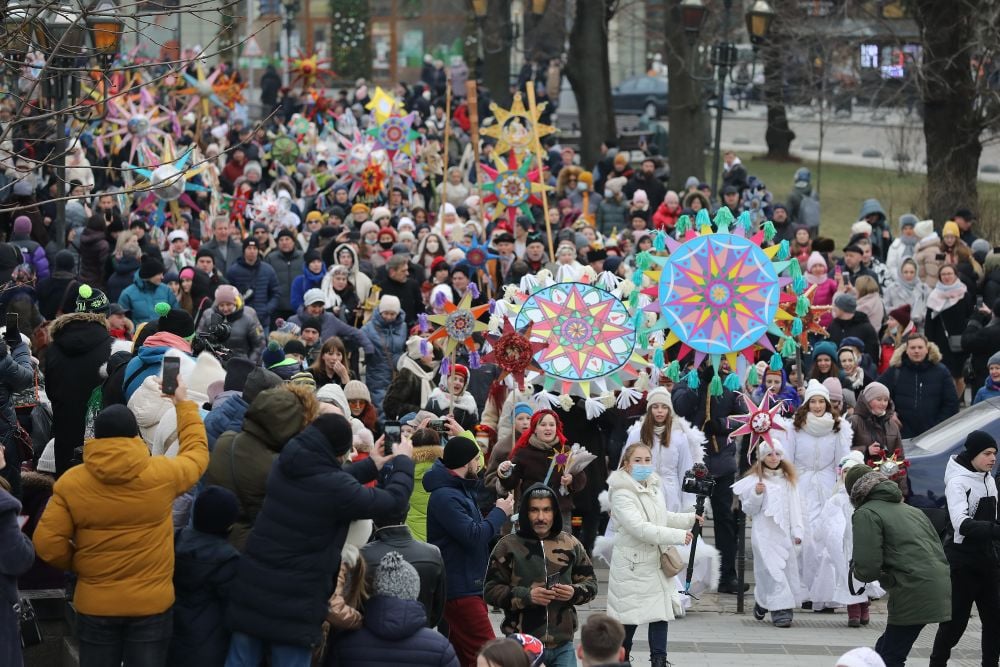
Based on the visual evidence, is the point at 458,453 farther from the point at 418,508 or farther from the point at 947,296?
the point at 947,296

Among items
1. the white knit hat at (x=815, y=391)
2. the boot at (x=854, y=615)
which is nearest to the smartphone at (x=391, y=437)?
the white knit hat at (x=815, y=391)

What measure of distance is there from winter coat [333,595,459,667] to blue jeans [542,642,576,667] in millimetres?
1447

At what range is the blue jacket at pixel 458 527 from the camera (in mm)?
9172

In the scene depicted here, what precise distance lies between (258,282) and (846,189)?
907 inches

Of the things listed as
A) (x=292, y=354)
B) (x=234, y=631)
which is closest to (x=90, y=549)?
(x=234, y=631)

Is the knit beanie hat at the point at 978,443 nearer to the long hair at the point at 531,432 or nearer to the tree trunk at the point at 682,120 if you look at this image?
the long hair at the point at 531,432

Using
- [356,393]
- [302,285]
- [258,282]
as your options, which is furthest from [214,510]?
[258,282]

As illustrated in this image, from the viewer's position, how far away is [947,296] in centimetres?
1756

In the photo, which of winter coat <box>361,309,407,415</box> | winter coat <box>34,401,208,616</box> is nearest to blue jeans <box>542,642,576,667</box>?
winter coat <box>34,401,208,616</box>

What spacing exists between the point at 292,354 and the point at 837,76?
94.7 feet

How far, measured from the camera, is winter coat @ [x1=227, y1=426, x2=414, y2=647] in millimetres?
7887

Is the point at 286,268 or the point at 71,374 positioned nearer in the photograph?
the point at 71,374

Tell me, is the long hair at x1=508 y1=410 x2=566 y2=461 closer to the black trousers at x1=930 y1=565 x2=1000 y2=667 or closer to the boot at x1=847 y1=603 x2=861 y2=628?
the boot at x1=847 y1=603 x2=861 y2=628

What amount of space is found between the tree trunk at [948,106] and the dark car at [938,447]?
11.1 metres
